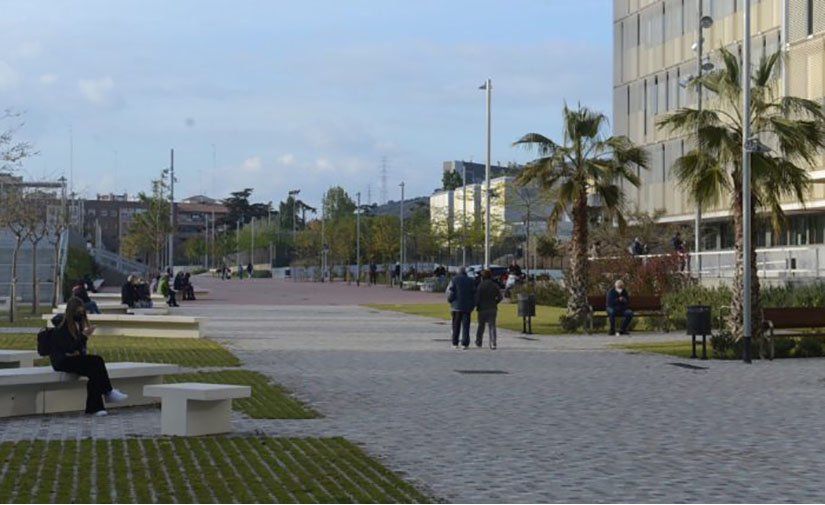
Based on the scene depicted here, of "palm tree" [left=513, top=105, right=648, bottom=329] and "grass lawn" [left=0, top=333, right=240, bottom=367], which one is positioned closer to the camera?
"grass lawn" [left=0, top=333, right=240, bottom=367]

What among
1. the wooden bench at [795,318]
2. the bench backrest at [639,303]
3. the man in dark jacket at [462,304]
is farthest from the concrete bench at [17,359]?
the bench backrest at [639,303]

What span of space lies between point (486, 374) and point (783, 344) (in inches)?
318

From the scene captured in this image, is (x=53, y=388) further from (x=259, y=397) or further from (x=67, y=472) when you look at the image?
(x=67, y=472)

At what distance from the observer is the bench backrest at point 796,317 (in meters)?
26.3

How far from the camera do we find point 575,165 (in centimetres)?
3428

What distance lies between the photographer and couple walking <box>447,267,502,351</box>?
27.5 meters

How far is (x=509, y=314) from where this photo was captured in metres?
45.8

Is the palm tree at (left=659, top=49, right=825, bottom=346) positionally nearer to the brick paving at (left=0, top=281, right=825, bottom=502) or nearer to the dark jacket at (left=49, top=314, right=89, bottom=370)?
the brick paving at (left=0, top=281, right=825, bottom=502)

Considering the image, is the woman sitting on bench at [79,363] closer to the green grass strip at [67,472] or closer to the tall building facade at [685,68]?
the green grass strip at [67,472]

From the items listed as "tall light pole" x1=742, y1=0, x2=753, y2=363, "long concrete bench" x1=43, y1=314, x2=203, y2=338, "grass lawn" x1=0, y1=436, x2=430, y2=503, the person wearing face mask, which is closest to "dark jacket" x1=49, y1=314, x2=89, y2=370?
"grass lawn" x1=0, y1=436, x2=430, y2=503

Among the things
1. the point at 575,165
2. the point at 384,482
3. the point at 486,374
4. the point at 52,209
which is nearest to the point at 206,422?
the point at 384,482

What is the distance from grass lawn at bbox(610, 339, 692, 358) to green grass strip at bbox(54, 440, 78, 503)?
16.2 meters

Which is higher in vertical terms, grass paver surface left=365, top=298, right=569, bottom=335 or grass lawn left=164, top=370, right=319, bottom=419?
grass paver surface left=365, top=298, right=569, bottom=335

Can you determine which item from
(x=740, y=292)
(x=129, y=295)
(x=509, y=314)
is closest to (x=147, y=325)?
(x=129, y=295)
